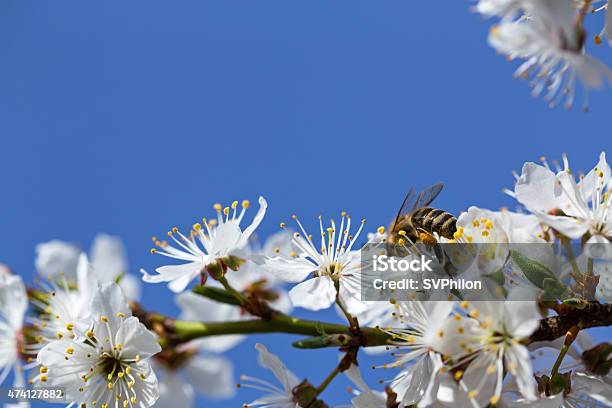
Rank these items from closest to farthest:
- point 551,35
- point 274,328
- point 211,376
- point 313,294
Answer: point 551,35, point 313,294, point 274,328, point 211,376

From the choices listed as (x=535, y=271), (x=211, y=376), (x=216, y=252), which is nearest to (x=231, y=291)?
(x=216, y=252)

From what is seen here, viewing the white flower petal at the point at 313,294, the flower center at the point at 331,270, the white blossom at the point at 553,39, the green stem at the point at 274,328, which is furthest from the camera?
the flower center at the point at 331,270

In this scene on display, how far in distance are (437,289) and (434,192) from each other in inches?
25.1

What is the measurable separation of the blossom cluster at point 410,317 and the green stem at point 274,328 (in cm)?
2

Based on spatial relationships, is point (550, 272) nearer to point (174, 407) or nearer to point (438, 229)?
A: point (438, 229)

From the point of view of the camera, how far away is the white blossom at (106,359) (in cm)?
293

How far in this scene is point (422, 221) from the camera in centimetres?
305

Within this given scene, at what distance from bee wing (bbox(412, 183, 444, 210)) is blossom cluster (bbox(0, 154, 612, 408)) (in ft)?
0.70

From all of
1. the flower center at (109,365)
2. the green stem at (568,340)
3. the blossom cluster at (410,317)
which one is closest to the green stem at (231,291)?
the blossom cluster at (410,317)

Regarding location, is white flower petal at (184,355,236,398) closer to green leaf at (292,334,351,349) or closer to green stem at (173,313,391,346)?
green stem at (173,313,391,346)

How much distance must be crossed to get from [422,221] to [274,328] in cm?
77

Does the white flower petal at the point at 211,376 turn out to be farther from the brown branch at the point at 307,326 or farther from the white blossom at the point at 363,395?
the white blossom at the point at 363,395

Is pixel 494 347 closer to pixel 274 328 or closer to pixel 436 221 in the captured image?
pixel 436 221

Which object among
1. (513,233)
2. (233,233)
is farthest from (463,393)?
(233,233)
